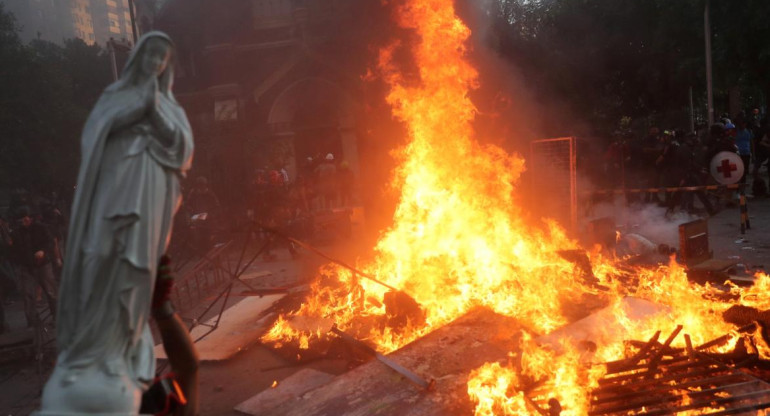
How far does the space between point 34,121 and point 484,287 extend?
87.2ft

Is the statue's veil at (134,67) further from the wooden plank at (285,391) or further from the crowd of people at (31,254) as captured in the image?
the crowd of people at (31,254)

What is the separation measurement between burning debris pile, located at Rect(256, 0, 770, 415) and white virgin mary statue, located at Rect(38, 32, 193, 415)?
293 centimetres

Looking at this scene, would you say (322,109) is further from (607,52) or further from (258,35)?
(607,52)

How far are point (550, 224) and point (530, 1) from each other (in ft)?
76.4

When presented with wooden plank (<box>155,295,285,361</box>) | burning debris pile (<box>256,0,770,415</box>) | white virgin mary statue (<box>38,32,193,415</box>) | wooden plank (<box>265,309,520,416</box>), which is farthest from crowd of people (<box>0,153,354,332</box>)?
white virgin mary statue (<box>38,32,193,415</box>)

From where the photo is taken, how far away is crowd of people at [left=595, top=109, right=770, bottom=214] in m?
13.5

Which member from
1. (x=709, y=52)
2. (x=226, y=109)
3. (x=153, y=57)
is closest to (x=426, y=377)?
(x=153, y=57)

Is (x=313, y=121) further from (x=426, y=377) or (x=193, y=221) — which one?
(x=426, y=377)

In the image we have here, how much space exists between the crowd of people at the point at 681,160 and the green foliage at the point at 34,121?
2183cm

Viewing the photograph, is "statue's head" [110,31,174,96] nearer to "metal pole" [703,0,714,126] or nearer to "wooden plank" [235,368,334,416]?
"wooden plank" [235,368,334,416]

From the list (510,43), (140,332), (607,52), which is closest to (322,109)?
(510,43)

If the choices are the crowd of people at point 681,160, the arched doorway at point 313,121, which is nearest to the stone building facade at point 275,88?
the arched doorway at point 313,121

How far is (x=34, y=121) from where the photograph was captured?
85.3ft

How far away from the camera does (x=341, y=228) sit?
48.4 ft
